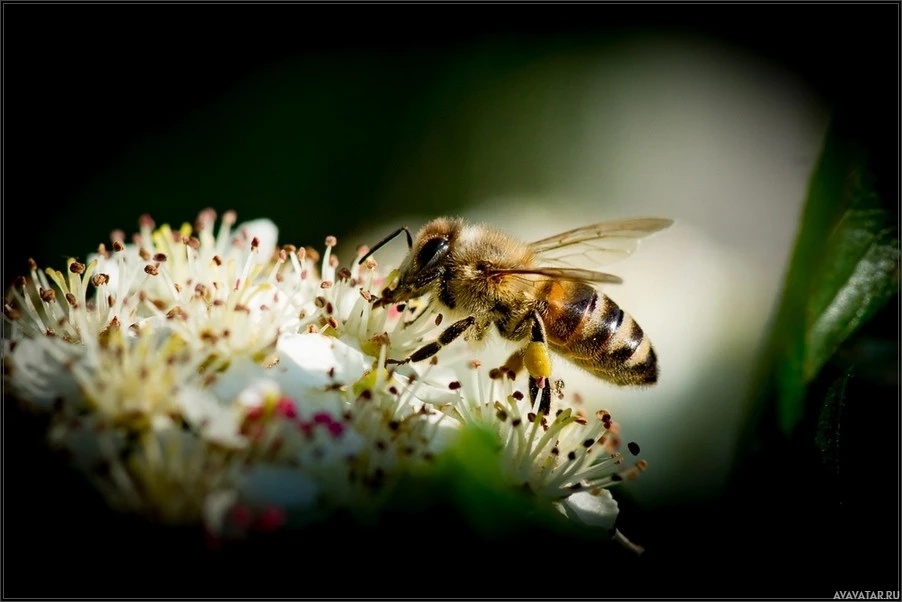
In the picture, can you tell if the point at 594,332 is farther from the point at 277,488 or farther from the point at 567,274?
the point at 277,488

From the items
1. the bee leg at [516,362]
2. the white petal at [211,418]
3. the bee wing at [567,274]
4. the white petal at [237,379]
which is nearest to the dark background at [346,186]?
the white petal at [211,418]

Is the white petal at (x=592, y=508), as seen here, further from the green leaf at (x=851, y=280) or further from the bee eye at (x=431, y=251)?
the bee eye at (x=431, y=251)

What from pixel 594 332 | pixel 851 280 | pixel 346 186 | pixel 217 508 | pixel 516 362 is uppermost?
pixel 346 186

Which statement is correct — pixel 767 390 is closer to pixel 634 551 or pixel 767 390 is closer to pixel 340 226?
pixel 634 551

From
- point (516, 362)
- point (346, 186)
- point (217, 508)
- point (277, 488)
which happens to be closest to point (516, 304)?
point (516, 362)

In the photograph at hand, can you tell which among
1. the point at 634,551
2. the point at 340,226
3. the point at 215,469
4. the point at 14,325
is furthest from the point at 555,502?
the point at 340,226

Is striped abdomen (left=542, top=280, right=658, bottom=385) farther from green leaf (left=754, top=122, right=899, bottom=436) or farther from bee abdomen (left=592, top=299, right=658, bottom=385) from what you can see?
green leaf (left=754, top=122, right=899, bottom=436)
